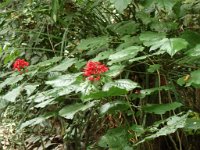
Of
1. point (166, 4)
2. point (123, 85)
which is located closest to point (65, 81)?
point (123, 85)

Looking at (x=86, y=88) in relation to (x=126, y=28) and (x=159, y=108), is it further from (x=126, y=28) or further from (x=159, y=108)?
(x=126, y=28)

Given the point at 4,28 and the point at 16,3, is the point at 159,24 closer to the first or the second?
the point at 4,28

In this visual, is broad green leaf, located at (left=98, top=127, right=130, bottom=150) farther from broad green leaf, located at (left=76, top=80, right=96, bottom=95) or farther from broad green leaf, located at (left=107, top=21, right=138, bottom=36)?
broad green leaf, located at (left=107, top=21, right=138, bottom=36)

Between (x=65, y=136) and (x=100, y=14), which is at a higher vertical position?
(x=100, y=14)

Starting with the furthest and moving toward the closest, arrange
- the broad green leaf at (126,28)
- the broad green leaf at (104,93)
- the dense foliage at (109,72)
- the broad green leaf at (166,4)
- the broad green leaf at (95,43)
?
the broad green leaf at (126,28)
the broad green leaf at (95,43)
the broad green leaf at (166,4)
the dense foliage at (109,72)
the broad green leaf at (104,93)

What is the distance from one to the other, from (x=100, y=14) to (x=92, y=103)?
801mm

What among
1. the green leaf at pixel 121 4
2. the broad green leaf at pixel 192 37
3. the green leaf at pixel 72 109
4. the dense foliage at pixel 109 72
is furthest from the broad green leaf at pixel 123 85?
the broad green leaf at pixel 192 37

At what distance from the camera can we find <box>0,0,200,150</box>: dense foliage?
3.44 ft

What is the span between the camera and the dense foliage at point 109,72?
1.05 m

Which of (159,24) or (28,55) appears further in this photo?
(28,55)

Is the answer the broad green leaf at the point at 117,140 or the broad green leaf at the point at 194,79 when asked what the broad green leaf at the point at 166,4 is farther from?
the broad green leaf at the point at 117,140

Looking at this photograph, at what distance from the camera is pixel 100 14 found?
70.8 inches

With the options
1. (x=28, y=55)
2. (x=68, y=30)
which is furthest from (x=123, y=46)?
(x=28, y=55)

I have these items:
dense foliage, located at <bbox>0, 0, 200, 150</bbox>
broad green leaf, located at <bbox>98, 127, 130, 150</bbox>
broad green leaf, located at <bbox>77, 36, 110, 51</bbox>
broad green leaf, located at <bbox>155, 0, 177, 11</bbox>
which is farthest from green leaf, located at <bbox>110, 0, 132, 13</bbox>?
broad green leaf, located at <bbox>98, 127, 130, 150</bbox>
